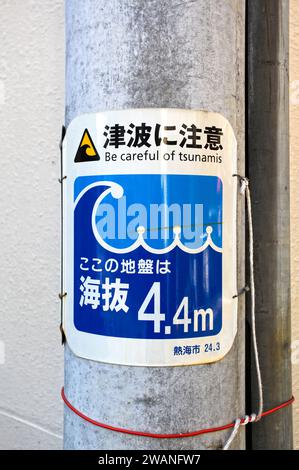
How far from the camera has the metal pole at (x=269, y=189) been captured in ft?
5.89

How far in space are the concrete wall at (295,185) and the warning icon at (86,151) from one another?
1120 mm

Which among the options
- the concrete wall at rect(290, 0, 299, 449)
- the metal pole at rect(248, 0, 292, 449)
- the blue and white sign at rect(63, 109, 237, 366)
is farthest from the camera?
the concrete wall at rect(290, 0, 299, 449)

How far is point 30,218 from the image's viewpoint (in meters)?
2.58

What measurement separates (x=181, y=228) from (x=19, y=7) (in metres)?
1.90

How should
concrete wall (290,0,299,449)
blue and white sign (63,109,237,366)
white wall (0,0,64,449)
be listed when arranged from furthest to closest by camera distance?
white wall (0,0,64,449)
concrete wall (290,0,299,449)
blue and white sign (63,109,237,366)

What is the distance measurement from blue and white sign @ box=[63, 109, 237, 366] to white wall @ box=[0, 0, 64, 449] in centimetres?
104

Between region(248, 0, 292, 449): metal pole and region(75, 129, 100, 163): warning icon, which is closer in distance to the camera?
region(75, 129, 100, 163): warning icon

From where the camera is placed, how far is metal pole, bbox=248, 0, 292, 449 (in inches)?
70.7

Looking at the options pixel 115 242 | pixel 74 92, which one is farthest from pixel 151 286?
A: pixel 74 92

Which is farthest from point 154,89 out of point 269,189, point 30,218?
point 30,218

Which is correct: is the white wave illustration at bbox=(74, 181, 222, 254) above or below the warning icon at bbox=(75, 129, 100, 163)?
below

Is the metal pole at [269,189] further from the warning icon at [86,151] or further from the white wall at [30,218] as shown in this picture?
the white wall at [30,218]

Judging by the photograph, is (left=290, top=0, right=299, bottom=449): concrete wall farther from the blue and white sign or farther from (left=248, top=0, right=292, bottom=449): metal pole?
the blue and white sign

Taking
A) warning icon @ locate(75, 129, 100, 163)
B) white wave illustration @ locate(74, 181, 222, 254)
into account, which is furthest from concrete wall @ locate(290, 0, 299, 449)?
warning icon @ locate(75, 129, 100, 163)
